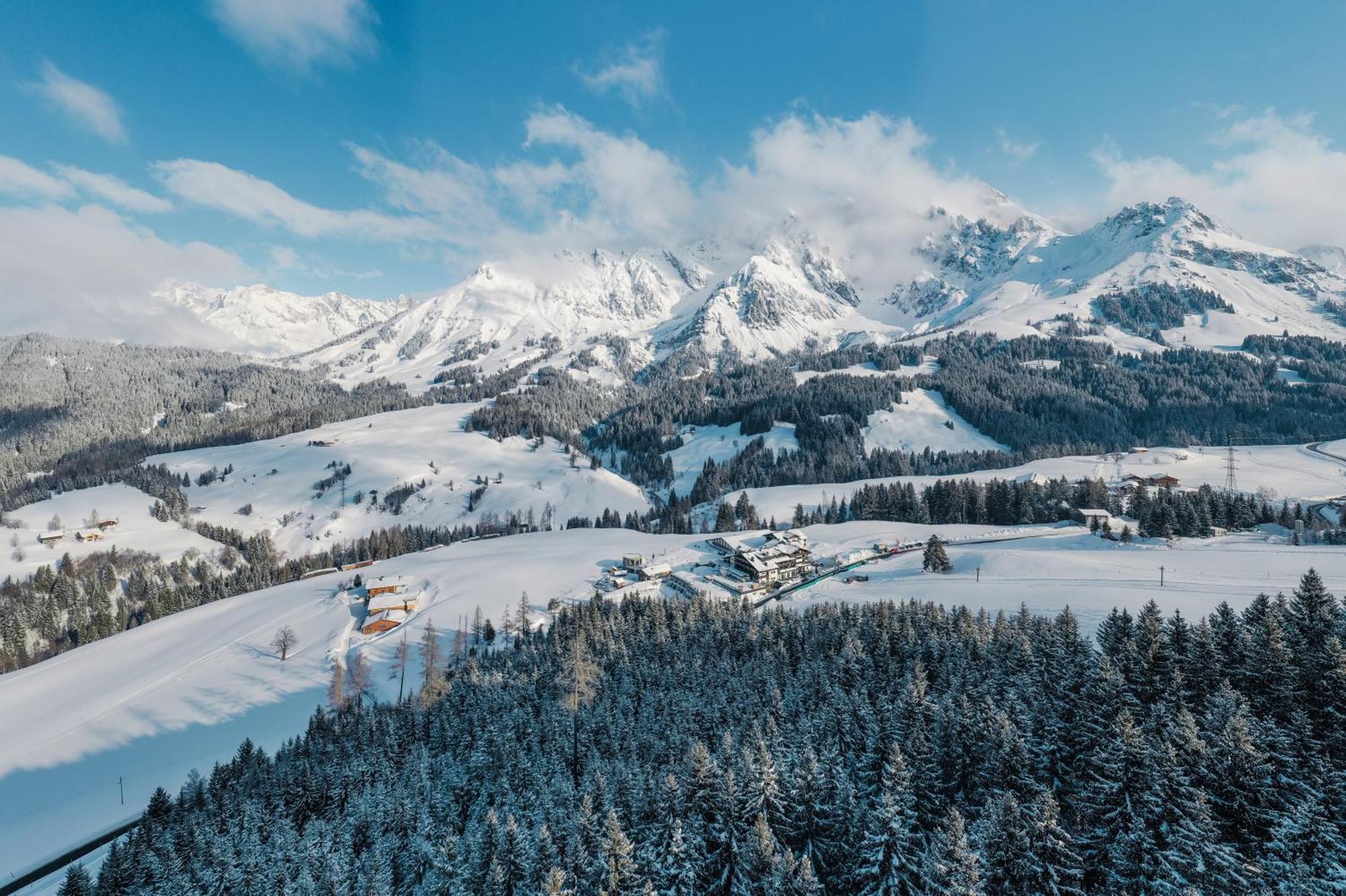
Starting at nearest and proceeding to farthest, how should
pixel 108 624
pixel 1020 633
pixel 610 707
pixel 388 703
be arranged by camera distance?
pixel 1020 633 < pixel 610 707 < pixel 388 703 < pixel 108 624

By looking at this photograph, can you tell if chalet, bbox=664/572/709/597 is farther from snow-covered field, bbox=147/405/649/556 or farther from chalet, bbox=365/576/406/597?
snow-covered field, bbox=147/405/649/556

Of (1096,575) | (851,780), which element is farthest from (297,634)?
(1096,575)

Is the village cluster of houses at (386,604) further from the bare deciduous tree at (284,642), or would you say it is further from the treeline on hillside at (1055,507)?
the treeline on hillside at (1055,507)

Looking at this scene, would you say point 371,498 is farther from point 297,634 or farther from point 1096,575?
point 1096,575

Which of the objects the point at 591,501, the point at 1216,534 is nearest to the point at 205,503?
the point at 591,501

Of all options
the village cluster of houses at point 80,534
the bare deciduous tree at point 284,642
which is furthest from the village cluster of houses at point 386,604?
the village cluster of houses at point 80,534

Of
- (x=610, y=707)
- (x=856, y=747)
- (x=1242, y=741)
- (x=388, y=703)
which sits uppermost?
(x=1242, y=741)

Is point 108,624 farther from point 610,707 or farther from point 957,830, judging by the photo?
point 957,830
